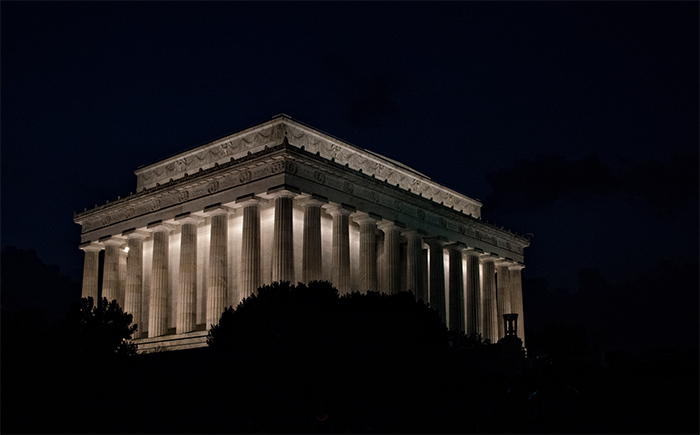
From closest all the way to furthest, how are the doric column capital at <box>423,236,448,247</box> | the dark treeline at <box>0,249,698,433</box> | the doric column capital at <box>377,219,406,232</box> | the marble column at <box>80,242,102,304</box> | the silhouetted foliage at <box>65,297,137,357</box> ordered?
the dark treeline at <box>0,249,698,433</box> < the silhouetted foliage at <box>65,297,137,357</box> < the doric column capital at <box>377,219,406,232</box> < the marble column at <box>80,242,102,304</box> < the doric column capital at <box>423,236,448,247</box>

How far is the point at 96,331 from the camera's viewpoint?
56.6 m

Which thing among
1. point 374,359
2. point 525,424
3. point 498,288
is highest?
point 498,288

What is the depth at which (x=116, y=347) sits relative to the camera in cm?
5775

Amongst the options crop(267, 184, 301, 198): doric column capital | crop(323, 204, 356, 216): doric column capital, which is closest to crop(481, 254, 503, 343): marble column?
crop(323, 204, 356, 216): doric column capital

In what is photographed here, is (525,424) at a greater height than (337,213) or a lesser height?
lesser

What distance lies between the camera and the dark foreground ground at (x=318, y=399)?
134ft

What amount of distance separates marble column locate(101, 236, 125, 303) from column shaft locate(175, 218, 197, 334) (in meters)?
11.4

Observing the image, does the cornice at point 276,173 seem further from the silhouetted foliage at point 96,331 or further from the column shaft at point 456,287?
the silhouetted foliage at point 96,331

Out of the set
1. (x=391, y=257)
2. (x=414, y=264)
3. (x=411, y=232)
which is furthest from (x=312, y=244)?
(x=411, y=232)

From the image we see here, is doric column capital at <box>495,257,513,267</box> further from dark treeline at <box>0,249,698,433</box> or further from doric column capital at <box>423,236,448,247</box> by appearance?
dark treeline at <box>0,249,698,433</box>

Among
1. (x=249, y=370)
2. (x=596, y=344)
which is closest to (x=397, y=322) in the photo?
(x=249, y=370)

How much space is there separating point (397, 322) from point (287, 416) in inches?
511

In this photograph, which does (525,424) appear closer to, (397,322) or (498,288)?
(397,322)

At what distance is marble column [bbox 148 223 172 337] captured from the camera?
75.2 metres
